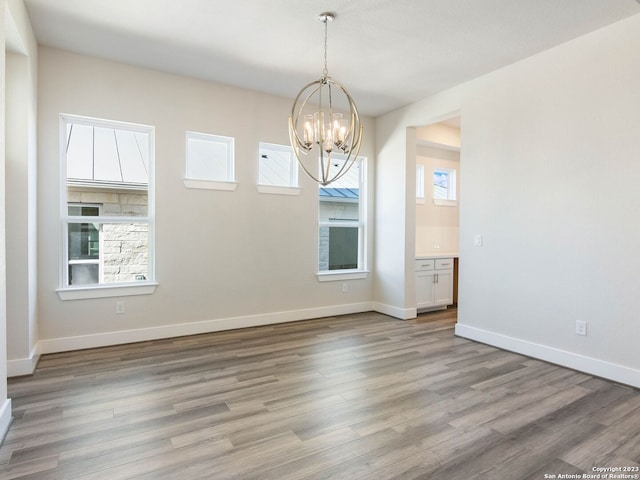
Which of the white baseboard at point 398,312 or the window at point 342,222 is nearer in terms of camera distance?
the white baseboard at point 398,312

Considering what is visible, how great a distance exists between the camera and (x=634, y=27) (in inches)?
113

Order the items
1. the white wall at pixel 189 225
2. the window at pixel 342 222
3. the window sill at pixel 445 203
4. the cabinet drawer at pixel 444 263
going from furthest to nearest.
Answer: the window sill at pixel 445 203, the cabinet drawer at pixel 444 263, the window at pixel 342 222, the white wall at pixel 189 225

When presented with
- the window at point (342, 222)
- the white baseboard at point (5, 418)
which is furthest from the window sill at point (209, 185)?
the white baseboard at point (5, 418)

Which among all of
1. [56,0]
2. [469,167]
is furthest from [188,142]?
[469,167]

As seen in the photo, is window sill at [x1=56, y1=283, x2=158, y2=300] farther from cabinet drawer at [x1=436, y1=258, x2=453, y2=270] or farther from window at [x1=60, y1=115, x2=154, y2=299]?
cabinet drawer at [x1=436, y1=258, x2=453, y2=270]

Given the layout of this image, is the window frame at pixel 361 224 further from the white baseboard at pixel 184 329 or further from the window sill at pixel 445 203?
the window sill at pixel 445 203

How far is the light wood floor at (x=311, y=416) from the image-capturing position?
6.15ft

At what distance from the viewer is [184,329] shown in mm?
4145

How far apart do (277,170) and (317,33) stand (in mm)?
1918

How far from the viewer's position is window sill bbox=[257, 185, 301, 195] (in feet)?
15.1

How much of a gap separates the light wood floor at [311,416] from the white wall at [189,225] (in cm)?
44

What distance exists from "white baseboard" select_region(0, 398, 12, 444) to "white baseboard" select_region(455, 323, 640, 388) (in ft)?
13.2

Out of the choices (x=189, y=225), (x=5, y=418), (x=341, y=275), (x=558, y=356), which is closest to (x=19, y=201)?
(x=189, y=225)

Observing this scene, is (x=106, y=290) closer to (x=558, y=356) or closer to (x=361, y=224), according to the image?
(x=361, y=224)
